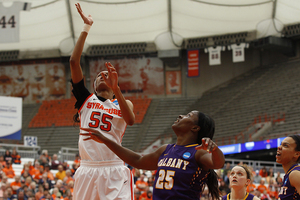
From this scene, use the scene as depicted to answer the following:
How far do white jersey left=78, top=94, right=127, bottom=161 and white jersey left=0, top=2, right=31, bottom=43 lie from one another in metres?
13.9

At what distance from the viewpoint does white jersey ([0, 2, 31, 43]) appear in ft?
55.2

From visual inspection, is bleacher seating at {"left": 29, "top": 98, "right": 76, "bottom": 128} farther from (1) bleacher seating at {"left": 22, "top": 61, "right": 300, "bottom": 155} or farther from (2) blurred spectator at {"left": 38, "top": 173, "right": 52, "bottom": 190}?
(2) blurred spectator at {"left": 38, "top": 173, "right": 52, "bottom": 190}

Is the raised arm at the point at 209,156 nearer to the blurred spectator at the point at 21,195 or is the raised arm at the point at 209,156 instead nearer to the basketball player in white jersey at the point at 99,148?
the basketball player in white jersey at the point at 99,148

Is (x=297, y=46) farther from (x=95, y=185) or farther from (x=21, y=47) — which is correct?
(x=95, y=185)

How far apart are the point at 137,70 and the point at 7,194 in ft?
66.1

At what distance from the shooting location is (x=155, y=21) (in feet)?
86.2

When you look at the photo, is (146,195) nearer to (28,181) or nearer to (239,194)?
(28,181)

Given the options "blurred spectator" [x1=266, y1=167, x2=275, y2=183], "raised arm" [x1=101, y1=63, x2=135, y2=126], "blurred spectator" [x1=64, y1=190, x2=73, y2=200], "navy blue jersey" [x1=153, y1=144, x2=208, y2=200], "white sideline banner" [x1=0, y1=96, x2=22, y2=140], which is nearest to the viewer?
"navy blue jersey" [x1=153, y1=144, x2=208, y2=200]

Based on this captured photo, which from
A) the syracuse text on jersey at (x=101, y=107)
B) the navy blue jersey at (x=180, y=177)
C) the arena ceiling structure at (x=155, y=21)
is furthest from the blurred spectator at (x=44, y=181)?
the arena ceiling structure at (x=155, y=21)

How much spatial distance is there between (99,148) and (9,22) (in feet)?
48.2

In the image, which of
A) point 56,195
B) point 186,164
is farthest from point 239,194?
point 56,195

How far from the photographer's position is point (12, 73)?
103ft

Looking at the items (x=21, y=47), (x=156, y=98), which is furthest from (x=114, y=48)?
(x=21, y=47)

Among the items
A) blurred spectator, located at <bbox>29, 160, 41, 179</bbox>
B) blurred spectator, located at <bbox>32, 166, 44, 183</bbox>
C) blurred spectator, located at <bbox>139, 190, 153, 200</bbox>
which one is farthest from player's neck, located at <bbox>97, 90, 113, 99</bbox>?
blurred spectator, located at <bbox>29, 160, 41, 179</bbox>
